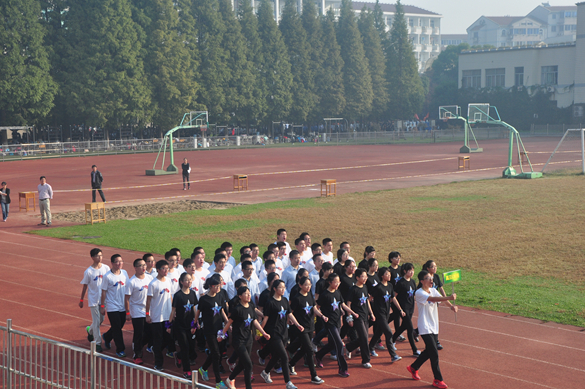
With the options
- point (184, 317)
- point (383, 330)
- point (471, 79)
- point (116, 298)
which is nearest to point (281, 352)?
point (184, 317)

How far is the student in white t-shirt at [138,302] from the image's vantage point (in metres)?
10.2

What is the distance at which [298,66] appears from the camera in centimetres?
8494

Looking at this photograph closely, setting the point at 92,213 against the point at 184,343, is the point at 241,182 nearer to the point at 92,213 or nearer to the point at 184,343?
the point at 92,213

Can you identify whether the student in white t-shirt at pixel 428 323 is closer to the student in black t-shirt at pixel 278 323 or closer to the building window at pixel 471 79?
the student in black t-shirt at pixel 278 323

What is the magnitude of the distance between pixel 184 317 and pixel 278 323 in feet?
4.97

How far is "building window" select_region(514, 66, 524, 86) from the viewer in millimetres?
93938

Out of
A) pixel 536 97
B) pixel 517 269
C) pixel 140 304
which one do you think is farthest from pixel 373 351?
pixel 536 97

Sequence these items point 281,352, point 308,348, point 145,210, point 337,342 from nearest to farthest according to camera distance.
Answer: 1. point 281,352
2. point 308,348
3. point 337,342
4. point 145,210

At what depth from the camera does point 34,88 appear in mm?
58562

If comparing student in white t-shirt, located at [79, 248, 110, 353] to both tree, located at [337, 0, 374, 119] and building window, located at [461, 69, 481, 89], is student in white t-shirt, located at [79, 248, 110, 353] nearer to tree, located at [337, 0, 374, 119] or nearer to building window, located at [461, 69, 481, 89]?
tree, located at [337, 0, 374, 119]

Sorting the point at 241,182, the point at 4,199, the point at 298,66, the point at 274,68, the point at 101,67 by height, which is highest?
the point at 298,66

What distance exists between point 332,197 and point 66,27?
154 feet

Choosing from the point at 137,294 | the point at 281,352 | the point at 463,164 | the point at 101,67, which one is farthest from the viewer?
the point at 101,67

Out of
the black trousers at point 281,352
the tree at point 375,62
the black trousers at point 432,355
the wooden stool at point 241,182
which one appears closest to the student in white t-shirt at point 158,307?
the black trousers at point 281,352
